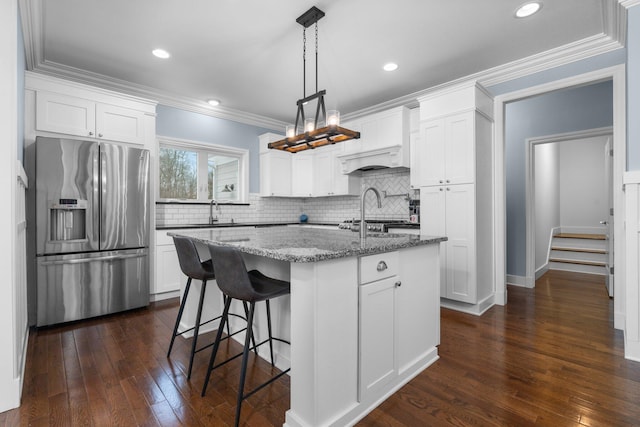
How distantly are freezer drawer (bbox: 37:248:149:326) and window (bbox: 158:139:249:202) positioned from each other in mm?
1317

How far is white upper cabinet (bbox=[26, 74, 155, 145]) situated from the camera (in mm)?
3035

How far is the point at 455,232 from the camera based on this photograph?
3355mm

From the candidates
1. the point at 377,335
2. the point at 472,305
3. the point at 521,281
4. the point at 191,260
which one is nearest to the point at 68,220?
the point at 191,260

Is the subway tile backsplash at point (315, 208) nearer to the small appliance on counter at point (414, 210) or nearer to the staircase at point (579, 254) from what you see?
the small appliance on counter at point (414, 210)

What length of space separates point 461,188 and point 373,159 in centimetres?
148

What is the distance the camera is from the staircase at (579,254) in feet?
16.6

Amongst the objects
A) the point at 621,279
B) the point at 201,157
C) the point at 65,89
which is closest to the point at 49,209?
the point at 65,89

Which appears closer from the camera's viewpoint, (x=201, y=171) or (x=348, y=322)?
(x=348, y=322)

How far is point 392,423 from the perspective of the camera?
1595 mm

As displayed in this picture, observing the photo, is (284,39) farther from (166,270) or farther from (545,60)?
(166,270)

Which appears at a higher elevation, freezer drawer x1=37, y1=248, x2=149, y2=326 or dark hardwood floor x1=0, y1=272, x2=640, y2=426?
freezer drawer x1=37, y1=248, x2=149, y2=326

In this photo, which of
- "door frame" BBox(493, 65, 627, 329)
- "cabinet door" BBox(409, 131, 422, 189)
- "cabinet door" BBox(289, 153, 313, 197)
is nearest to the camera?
"door frame" BBox(493, 65, 627, 329)

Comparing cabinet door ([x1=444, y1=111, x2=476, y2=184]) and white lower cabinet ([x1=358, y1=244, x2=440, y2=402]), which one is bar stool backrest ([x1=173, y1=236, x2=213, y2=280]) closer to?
white lower cabinet ([x1=358, y1=244, x2=440, y2=402])

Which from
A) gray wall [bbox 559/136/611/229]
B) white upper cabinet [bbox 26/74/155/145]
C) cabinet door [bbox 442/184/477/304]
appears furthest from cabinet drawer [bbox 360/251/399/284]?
gray wall [bbox 559/136/611/229]
